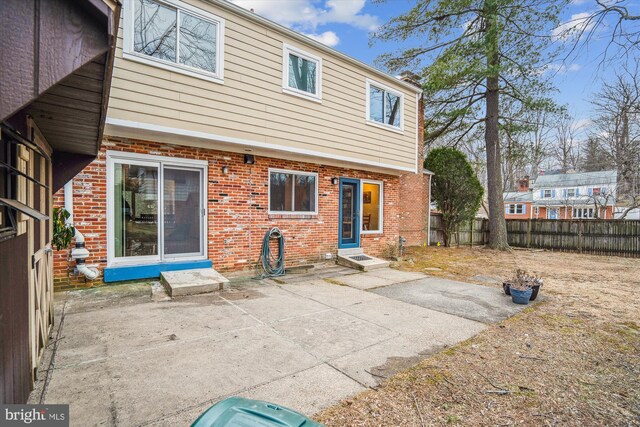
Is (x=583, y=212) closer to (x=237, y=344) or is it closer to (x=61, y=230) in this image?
(x=237, y=344)

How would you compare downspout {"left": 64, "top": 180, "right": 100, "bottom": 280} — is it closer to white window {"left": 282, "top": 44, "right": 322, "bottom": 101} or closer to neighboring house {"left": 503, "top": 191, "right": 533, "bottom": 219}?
white window {"left": 282, "top": 44, "right": 322, "bottom": 101}

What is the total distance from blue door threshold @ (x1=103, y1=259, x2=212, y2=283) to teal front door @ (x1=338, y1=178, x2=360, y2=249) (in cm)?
402

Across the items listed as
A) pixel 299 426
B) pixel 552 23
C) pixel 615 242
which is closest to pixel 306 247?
pixel 299 426

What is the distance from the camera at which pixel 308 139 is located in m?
7.22

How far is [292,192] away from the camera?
25.5 feet

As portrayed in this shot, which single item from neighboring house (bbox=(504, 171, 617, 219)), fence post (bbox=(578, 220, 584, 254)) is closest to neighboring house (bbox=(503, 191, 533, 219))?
neighboring house (bbox=(504, 171, 617, 219))

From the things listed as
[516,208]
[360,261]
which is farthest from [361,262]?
[516,208]

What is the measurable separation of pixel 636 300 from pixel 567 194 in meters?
31.1

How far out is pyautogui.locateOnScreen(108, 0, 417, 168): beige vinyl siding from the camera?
5.16 m

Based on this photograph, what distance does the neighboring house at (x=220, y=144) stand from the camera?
521cm

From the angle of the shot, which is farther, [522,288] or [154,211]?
[154,211]

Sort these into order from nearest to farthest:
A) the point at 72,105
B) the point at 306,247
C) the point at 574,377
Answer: the point at 72,105, the point at 574,377, the point at 306,247

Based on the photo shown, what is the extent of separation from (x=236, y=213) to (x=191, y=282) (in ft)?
6.17

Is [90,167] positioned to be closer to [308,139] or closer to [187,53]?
[187,53]
